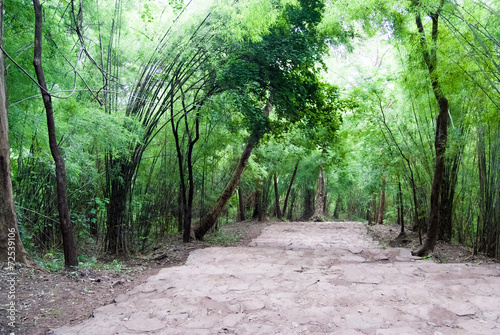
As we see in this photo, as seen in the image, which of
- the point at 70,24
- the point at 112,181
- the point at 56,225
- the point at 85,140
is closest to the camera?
the point at 70,24

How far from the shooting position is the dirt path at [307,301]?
2178mm

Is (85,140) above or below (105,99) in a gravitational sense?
below

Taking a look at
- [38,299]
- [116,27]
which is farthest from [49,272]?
[116,27]

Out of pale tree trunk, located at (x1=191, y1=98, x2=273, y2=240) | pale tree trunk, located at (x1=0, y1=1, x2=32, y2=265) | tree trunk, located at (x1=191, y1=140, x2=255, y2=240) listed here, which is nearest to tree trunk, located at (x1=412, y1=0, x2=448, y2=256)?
pale tree trunk, located at (x1=191, y1=98, x2=273, y2=240)

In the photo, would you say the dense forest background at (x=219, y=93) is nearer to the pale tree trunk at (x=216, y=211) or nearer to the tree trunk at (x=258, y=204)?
the pale tree trunk at (x=216, y=211)

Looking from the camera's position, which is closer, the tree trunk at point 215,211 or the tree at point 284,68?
the tree at point 284,68

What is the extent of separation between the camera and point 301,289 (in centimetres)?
297

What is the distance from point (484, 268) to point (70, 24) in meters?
5.26

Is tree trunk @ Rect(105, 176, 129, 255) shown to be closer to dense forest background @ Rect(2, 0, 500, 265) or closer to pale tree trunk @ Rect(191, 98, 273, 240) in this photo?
dense forest background @ Rect(2, 0, 500, 265)

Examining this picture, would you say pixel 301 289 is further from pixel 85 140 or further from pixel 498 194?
pixel 85 140

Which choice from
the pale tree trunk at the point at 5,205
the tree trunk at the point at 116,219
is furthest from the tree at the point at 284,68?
the pale tree trunk at the point at 5,205

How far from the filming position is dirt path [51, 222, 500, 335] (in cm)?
218

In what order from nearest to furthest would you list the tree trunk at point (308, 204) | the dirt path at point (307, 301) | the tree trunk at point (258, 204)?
the dirt path at point (307, 301) < the tree trunk at point (258, 204) < the tree trunk at point (308, 204)

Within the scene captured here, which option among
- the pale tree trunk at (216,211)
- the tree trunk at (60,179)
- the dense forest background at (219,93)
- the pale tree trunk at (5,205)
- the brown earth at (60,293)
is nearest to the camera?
the brown earth at (60,293)
